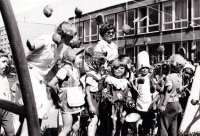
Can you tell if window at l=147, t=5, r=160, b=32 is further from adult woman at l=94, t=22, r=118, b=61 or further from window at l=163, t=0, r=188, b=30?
adult woman at l=94, t=22, r=118, b=61

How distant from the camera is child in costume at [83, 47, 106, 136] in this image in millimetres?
3953

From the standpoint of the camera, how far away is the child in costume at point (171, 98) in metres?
3.97

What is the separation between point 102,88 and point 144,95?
82 cm

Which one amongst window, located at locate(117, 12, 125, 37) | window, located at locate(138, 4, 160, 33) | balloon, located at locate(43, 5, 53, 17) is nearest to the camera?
balloon, located at locate(43, 5, 53, 17)

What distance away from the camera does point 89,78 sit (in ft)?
13.2

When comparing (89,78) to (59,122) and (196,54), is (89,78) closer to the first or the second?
(59,122)

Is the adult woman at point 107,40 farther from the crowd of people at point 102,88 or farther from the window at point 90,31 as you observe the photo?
the window at point 90,31

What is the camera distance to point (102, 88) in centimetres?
421

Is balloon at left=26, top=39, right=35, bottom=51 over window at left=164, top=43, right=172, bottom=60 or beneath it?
beneath

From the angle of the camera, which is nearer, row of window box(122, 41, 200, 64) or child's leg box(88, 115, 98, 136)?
child's leg box(88, 115, 98, 136)

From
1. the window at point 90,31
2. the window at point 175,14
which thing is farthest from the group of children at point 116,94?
the window at point 90,31

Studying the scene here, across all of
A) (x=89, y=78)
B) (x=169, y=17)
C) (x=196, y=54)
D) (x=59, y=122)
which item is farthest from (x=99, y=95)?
(x=169, y=17)

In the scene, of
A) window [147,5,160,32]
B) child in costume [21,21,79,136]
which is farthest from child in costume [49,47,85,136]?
window [147,5,160,32]

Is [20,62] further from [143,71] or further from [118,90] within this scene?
[143,71]
